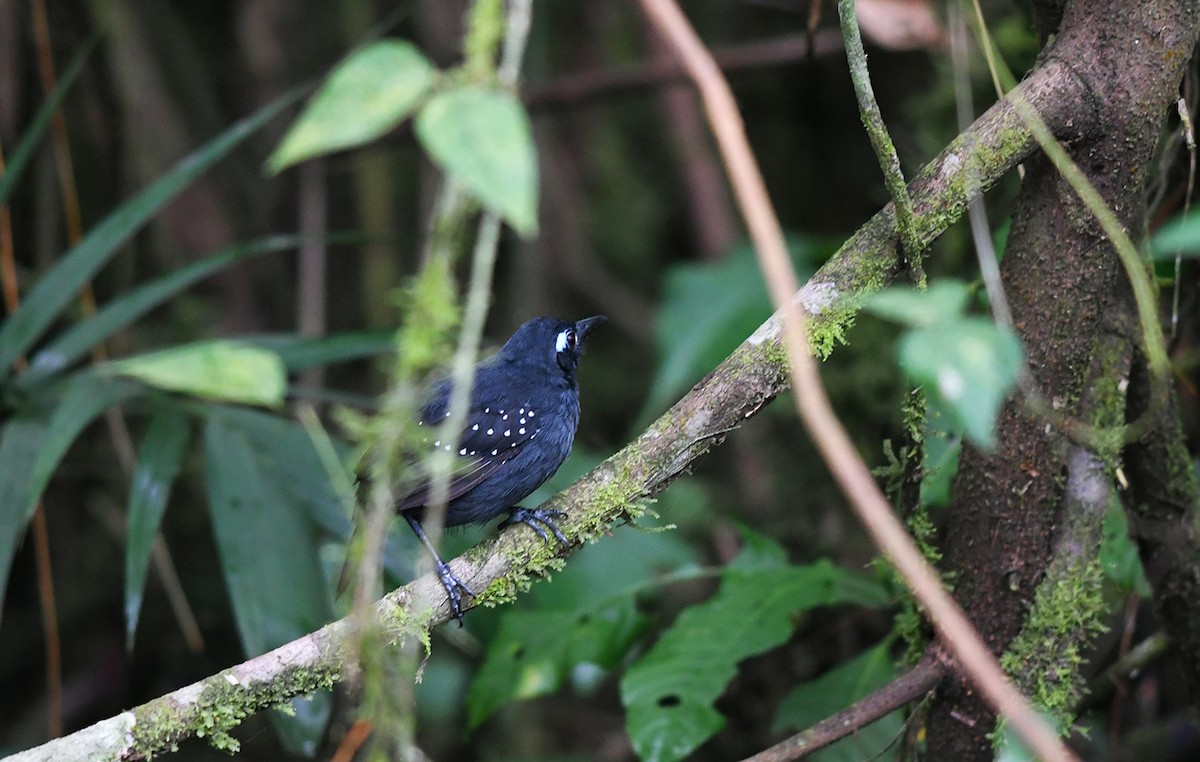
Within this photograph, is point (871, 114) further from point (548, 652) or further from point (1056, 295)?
point (548, 652)

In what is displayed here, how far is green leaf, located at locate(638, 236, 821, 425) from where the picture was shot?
180 inches

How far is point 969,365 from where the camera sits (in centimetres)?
110

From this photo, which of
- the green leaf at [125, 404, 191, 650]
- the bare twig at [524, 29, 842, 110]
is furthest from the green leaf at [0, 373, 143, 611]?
the bare twig at [524, 29, 842, 110]

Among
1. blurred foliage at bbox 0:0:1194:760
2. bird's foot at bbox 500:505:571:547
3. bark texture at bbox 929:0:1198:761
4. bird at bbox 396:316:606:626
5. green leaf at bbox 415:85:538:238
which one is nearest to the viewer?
green leaf at bbox 415:85:538:238

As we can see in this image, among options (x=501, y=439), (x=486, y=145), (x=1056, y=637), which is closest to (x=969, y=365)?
(x=486, y=145)

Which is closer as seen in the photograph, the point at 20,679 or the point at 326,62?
the point at 20,679

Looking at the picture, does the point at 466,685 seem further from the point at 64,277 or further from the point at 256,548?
the point at 64,277

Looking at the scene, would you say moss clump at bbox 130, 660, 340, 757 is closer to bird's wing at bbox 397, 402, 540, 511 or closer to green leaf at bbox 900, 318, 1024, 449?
bird's wing at bbox 397, 402, 540, 511

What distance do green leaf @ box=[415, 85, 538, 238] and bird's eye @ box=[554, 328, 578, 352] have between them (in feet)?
7.19

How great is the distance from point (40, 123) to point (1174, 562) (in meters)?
3.47

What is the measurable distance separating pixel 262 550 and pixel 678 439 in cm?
138

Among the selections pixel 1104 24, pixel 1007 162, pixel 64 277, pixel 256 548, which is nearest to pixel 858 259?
pixel 1007 162

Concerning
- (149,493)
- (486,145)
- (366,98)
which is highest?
(149,493)

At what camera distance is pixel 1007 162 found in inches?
83.5
